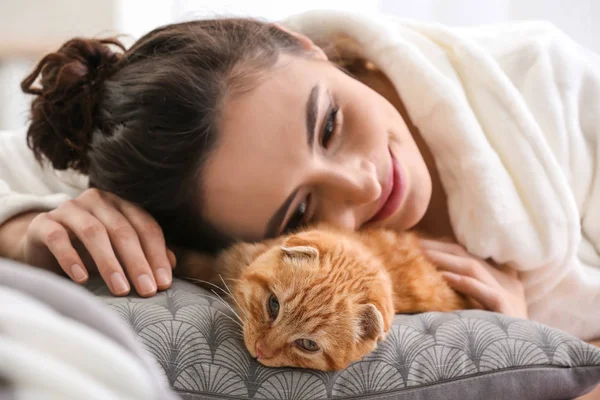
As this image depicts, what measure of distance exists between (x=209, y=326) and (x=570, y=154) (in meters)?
1.03

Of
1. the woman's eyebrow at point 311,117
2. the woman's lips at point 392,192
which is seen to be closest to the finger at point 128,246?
the woman's eyebrow at point 311,117

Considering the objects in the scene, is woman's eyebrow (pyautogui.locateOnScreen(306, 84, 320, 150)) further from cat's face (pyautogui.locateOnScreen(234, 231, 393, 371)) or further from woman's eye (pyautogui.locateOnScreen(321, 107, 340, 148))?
cat's face (pyautogui.locateOnScreen(234, 231, 393, 371))

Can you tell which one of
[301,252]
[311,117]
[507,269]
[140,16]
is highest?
[311,117]

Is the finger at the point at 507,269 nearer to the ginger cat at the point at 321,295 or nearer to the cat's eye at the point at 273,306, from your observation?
the ginger cat at the point at 321,295

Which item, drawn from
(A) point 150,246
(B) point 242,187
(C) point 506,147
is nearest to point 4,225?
(A) point 150,246

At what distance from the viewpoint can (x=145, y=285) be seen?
0.95 m

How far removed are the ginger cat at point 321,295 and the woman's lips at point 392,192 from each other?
12cm

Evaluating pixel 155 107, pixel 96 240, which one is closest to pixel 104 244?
pixel 96 240

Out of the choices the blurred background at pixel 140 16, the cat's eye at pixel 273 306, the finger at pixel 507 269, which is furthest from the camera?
the blurred background at pixel 140 16

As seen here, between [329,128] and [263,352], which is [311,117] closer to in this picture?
[329,128]

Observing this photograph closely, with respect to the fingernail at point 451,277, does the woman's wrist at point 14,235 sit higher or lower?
lower

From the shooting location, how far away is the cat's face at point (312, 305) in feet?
2.72

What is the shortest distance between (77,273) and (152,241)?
0.48 ft

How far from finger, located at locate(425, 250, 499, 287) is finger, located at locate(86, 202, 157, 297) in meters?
0.56
